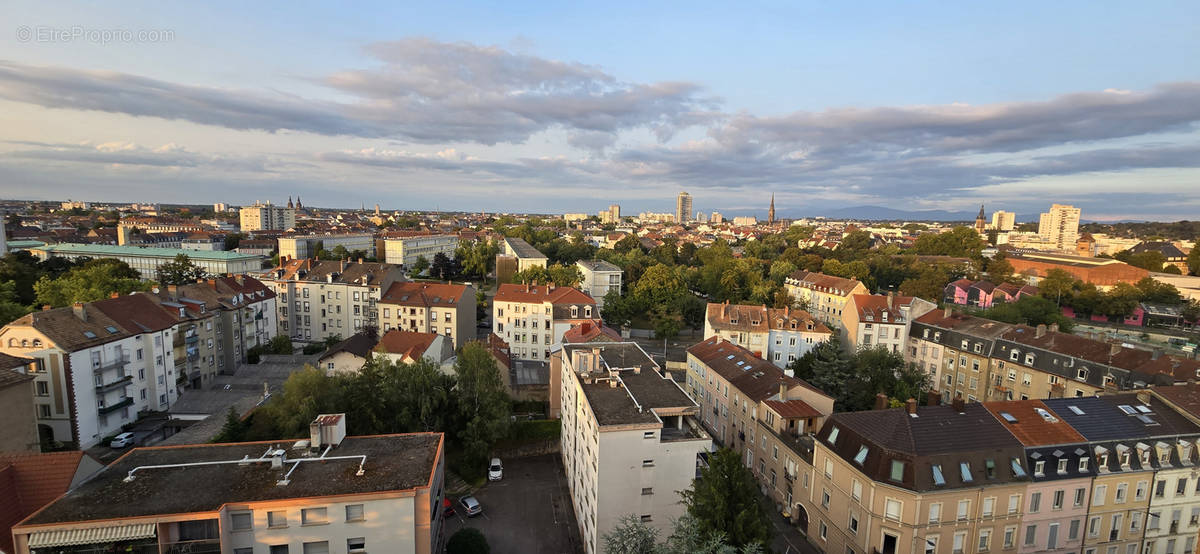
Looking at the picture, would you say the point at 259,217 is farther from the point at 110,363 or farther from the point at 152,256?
the point at 110,363

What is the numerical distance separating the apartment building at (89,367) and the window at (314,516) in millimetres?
26157

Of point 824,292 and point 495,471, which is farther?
point 824,292

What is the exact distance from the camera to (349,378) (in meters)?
31.2

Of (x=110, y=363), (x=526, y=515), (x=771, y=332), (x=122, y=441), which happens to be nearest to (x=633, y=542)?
(x=526, y=515)

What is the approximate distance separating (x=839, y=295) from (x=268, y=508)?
Answer: 65.7 meters

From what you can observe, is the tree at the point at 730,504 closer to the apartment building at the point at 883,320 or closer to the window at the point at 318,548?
the window at the point at 318,548

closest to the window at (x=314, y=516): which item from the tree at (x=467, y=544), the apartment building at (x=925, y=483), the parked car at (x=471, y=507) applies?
the tree at (x=467, y=544)

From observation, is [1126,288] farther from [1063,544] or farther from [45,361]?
[45,361]

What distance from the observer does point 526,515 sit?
27906 mm

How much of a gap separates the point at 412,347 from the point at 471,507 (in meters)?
15.0

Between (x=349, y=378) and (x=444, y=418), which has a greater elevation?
(x=349, y=378)

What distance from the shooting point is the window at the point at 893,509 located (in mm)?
21016

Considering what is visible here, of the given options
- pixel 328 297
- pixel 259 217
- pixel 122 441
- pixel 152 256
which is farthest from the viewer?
pixel 259 217

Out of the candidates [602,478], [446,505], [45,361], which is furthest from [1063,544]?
[45,361]
